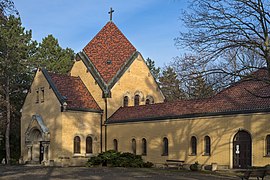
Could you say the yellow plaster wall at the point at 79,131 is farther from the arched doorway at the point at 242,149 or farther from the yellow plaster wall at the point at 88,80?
the arched doorway at the point at 242,149

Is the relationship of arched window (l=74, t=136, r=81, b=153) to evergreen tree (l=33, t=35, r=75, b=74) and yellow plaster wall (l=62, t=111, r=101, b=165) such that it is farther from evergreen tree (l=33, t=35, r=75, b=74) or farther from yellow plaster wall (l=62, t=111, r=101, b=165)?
evergreen tree (l=33, t=35, r=75, b=74)

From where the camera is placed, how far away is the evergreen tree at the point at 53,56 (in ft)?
183

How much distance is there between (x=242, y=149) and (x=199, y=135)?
11.9ft

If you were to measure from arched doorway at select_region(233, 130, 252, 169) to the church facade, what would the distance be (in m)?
0.07

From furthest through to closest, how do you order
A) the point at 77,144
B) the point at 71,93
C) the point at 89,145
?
the point at 71,93
the point at 89,145
the point at 77,144

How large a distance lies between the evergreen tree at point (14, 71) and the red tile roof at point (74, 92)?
6.48 metres

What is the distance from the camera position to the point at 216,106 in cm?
3008

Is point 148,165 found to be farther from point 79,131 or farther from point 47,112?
point 47,112

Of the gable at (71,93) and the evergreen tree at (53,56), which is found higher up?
the evergreen tree at (53,56)

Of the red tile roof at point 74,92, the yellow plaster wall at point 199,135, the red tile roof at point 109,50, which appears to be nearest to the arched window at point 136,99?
the red tile roof at point 109,50

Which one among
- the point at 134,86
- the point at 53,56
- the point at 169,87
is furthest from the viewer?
the point at 169,87

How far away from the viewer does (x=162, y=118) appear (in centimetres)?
3344

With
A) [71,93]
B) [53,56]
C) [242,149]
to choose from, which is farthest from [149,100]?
[53,56]

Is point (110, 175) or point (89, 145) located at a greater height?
point (89, 145)
